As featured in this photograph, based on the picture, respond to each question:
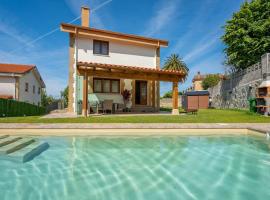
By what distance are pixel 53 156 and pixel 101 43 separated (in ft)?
43.5

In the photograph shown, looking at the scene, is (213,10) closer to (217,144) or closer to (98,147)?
(217,144)

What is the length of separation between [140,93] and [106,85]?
3121 mm

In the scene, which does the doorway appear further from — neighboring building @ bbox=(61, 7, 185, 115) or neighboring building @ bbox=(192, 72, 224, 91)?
neighboring building @ bbox=(192, 72, 224, 91)

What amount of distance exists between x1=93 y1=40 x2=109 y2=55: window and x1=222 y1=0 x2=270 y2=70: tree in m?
14.7

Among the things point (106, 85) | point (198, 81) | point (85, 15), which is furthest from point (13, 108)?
point (198, 81)

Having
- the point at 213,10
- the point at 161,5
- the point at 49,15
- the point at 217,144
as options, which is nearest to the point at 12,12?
the point at 49,15

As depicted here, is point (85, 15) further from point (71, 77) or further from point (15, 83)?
point (15, 83)

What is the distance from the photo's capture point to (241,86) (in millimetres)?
25016

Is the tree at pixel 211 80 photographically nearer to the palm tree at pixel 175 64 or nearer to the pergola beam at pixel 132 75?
the palm tree at pixel 175 64

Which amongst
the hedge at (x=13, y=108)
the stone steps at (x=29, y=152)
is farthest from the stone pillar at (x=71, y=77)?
the stone steps at (x=29, y=152)

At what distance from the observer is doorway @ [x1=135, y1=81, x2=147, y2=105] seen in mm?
19969

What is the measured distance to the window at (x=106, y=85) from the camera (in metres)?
18.3

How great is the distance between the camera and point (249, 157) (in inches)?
287

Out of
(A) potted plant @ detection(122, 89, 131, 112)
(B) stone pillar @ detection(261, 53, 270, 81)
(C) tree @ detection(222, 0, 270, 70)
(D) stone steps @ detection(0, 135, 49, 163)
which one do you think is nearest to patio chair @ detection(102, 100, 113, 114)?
(A) potted plant @ detection(122, 89, 131, 112)
